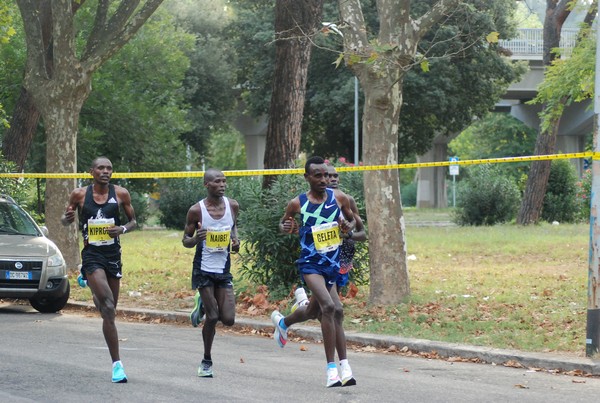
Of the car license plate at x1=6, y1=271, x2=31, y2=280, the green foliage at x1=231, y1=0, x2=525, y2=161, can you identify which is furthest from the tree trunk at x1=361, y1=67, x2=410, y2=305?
the green foliage at x1=231, y1=0, x2=525, y2=161

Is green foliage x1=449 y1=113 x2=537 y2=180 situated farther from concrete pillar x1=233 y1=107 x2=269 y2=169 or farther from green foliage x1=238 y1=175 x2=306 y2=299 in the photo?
green foliage x1=238 y1=175 x2=306 y2=299

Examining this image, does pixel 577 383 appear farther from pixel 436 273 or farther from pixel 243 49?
pixel 243 49

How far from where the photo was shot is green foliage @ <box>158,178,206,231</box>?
4141cm

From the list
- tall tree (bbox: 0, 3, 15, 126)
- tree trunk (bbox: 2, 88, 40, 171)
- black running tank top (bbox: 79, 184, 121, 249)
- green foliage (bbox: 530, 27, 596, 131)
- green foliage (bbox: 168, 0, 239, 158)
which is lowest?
black running tank top (bbox: 79, 184, 121, 249)

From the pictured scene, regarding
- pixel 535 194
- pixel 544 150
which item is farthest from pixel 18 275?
pixel 535 194

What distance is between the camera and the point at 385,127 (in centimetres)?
1422

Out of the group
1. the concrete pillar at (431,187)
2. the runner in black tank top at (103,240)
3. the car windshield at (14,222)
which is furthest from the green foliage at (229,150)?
the runner in black tank top at (103,240)

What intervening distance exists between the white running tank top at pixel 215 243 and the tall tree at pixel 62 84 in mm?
10057

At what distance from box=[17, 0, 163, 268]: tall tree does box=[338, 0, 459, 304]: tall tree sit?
6573 millimetres

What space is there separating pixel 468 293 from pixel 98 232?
719 centimetres

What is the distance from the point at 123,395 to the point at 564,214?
111 feet

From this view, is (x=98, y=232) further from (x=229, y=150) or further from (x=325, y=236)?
Answer: (x=229, y=150)

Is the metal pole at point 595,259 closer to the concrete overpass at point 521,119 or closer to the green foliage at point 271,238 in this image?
the green foliage at point 271,238

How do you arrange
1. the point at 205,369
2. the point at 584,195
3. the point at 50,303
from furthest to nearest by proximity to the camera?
the point at 584,195 → the point at 50,303 → the point at 205,369
